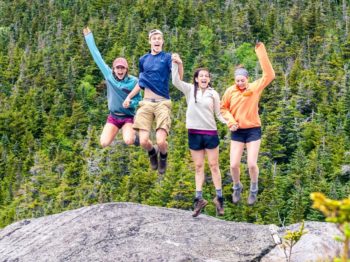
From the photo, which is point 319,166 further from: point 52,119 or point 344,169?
point 52,119

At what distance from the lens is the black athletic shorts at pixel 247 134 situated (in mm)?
11289

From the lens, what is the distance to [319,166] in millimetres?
64625

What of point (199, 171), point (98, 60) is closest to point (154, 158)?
point (199, 171)

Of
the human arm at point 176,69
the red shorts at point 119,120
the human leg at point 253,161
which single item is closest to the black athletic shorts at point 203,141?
the human leg at point 253,161

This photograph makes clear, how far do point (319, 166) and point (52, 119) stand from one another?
166ft

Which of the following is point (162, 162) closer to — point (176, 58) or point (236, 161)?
point (236, 161)

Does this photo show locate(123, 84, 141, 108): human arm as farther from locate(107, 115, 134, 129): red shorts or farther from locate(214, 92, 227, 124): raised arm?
locate(214, 92, 227, 124): raised arm

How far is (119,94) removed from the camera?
11.9 meters

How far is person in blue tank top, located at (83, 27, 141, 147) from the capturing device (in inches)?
466

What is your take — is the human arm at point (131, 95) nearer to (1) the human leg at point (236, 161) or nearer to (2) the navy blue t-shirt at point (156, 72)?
(2) the navy blue t-shirt at point (156, 72)

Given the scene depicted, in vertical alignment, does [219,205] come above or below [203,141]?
below

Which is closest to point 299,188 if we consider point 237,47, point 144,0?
point 237,47

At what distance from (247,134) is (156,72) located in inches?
74.3

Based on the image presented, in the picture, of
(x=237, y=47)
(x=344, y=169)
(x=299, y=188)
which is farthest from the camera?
(x=237, y=47)
